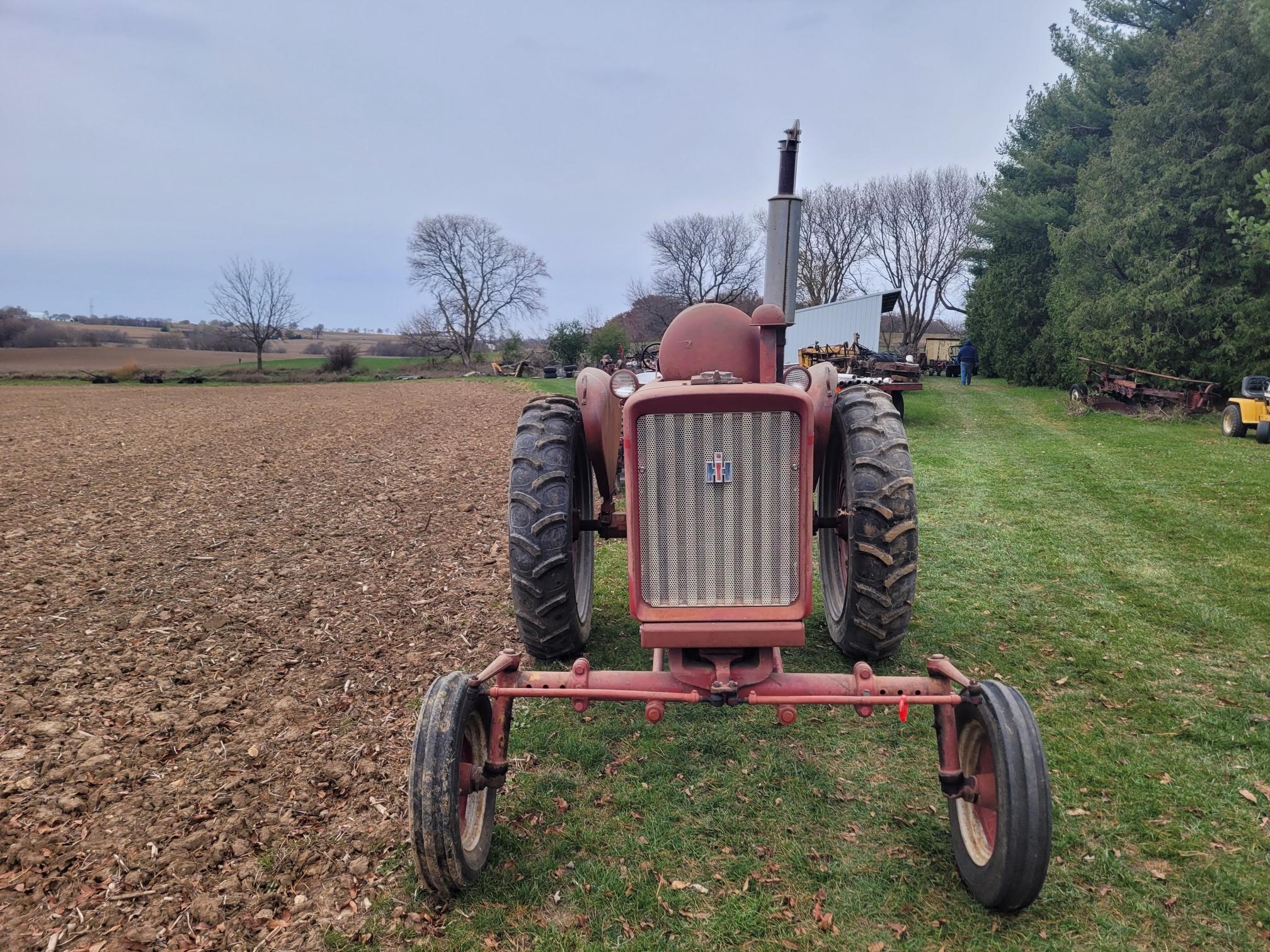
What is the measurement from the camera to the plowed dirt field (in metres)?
2.76

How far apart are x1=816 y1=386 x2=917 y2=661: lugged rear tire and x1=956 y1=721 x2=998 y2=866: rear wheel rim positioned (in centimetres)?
102

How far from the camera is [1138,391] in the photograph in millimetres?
16875

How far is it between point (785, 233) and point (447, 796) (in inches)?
136

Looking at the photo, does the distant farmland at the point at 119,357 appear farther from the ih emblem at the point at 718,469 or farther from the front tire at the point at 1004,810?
the front tire at the point at 1004,810

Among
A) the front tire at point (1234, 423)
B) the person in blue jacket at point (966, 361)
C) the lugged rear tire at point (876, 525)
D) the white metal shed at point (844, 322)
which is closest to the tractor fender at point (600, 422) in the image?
the lugged rear tire at point (876, 525)

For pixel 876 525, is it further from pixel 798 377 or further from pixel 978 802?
pixel 978 802

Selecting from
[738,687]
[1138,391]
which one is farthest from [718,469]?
[1138,391]

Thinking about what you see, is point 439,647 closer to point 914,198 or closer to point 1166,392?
point 1166,392

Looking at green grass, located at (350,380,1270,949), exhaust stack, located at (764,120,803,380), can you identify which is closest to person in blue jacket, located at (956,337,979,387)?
green grass, located at (350,380,1270,949)

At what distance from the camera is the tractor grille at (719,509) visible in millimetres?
3051

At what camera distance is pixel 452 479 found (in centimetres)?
1076

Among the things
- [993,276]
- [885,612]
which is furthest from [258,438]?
[993,276]

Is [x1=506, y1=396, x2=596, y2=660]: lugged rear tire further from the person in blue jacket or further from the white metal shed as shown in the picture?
the person in blue jacket

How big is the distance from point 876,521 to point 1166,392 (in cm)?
1621
